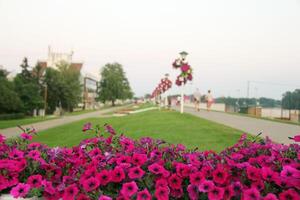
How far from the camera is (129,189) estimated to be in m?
3.12

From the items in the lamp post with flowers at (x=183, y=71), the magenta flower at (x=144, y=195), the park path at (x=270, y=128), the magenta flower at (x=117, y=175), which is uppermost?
the lamp post with flowers at (x=183, y=71)

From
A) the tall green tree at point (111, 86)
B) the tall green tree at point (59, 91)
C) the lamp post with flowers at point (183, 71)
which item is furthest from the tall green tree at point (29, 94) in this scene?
the tall green tree at point (111, 86)

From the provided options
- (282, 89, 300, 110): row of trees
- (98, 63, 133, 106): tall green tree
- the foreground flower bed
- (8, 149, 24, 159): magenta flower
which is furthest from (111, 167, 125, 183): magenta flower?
(98, 63, 133, 106): tall green tree

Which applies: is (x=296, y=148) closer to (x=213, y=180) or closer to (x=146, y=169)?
(x=213, y=180)

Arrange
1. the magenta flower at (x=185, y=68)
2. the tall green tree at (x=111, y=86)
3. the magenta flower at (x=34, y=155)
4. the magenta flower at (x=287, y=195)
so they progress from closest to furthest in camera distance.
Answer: the magenta flower at (x=287, y=195)
the magenta flower at (x=34, y=155)
the magenta flower at (x=185, y=68)
the tall green tree at (x=111, y=86)

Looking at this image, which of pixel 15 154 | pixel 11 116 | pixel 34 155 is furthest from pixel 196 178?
pixel 11 116

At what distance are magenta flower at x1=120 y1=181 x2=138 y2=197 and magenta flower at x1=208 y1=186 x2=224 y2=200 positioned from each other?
567 mm

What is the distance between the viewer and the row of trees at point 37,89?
49312 mm

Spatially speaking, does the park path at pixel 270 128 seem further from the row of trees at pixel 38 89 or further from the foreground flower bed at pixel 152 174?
the row of trees at pixel 38 89

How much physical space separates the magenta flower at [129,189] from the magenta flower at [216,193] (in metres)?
0.57

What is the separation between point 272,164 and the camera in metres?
3.63

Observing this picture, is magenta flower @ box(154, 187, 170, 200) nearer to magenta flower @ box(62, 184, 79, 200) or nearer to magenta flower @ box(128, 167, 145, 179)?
magenta flower @ box(128, 167, 145, 179)

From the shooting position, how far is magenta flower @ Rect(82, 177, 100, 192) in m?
3.17

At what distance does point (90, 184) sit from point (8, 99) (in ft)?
156
